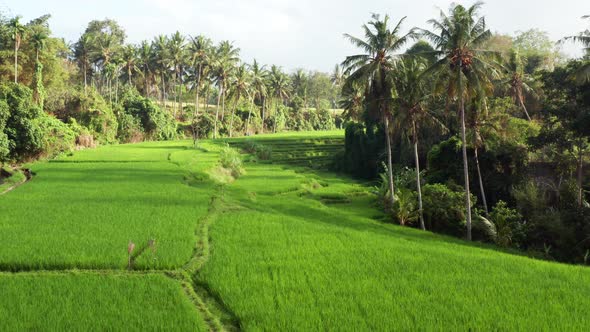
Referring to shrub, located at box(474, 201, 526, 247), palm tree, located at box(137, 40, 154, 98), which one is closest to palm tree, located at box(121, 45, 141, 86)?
palm tree, located at box(137, 40, 154, 98)

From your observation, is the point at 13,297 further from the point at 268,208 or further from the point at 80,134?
the point at 80,134

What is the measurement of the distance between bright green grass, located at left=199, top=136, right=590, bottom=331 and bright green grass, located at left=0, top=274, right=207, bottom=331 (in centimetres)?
102

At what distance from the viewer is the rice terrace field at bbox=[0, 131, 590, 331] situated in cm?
791

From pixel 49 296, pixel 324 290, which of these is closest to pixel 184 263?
pixel 49 296

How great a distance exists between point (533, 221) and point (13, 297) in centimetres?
1975

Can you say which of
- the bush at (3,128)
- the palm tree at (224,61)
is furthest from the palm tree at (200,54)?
the bush at (3,128)

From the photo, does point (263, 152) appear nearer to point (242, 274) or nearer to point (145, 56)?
point (145, 56)

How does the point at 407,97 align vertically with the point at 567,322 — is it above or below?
above

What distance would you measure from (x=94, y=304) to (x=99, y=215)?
7.91 meters

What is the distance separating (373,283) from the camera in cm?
984

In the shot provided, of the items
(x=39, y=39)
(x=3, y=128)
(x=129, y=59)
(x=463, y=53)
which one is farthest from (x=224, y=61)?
(x=463, y=53)

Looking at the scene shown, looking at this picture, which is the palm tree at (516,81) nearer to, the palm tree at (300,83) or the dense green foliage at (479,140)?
the dense green foliage at (479,140)

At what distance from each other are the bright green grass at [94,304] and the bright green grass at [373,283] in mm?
1024

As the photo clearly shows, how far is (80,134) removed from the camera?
40.6 metres
